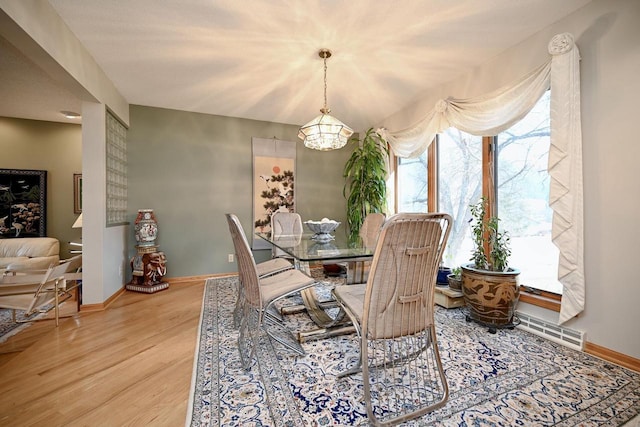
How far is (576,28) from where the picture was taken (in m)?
2.00

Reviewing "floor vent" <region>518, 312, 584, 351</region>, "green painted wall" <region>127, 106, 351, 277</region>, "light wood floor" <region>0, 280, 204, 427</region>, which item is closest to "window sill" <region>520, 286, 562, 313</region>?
"floor vent" <region>518, 312, 584, 351</region>

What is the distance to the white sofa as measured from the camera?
139 inches

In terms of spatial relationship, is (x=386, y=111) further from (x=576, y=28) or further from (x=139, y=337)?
(x=139, y=337)

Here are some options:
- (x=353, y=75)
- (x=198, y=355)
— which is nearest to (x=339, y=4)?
(x=353, y=75)

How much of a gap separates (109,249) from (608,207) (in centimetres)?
445

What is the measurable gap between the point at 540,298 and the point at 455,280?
2.26 feet

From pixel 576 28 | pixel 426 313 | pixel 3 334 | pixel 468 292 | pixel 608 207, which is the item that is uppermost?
pixel 576 28

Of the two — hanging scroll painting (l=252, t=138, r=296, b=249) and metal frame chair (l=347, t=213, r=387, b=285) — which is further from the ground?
hanging scroll painting (l=252, t=138, r=296, b=249)

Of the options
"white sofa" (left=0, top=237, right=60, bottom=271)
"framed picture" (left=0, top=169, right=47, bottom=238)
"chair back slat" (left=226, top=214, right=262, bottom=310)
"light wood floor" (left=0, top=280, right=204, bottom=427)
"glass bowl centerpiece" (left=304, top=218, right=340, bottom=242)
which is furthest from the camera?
"framed picture" (left=0, top=169, right=47, bottom=238)

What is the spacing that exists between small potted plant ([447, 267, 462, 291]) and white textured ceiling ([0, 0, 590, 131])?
214 centimetres

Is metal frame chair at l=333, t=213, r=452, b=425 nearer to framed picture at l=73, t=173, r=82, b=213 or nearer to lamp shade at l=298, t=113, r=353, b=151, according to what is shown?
lamp shade at l=298, t=113, r=353, b=151

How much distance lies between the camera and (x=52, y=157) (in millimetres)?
4168

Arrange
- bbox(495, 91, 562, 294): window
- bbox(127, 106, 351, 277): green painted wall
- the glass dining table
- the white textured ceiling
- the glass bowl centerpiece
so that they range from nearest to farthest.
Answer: the glass dining table, the white textured ceiling, bbox(495, 91, 562, 294): window, the glass bowl centerpiece, bbox(127, 106, 351, 277): green painted wall

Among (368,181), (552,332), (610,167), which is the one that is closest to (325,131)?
(368,181)
